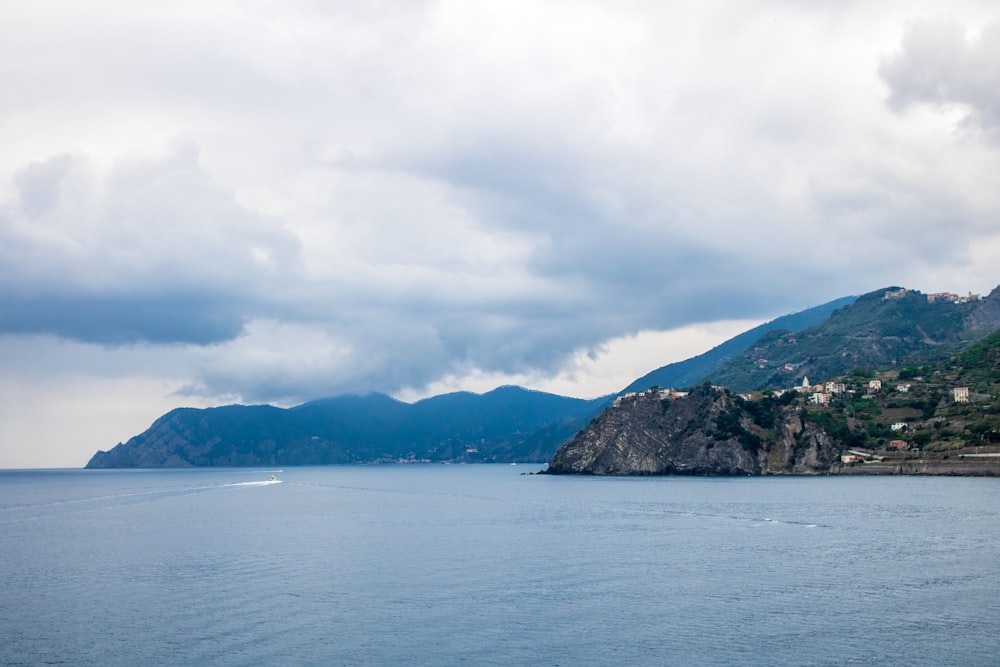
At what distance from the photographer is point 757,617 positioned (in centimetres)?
4912

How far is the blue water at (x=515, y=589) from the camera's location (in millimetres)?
43094

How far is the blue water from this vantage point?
4309cm

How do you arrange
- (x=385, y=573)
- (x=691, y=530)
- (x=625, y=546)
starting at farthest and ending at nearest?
(x=691, y=530)
(x=625, y=546)
(x=385, y=573)

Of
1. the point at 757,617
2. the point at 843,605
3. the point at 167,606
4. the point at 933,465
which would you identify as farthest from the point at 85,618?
the point at 933,465

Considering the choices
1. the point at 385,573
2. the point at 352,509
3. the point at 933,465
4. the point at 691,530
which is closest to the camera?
the point at 385,573

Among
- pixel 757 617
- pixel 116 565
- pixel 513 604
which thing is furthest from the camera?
pixel 116 565

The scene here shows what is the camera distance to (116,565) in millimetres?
71000

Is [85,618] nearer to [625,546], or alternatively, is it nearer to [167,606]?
[167,606]

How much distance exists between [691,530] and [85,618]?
6024cm

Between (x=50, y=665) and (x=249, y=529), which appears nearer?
(x=50, y=665)

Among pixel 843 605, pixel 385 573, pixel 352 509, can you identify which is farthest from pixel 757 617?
pixel 352 509

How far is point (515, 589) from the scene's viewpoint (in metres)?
58.1

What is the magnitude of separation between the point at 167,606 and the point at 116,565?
66.6 feet

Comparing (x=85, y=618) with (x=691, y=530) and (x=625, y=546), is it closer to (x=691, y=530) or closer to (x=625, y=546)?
(x=625, y=546)
